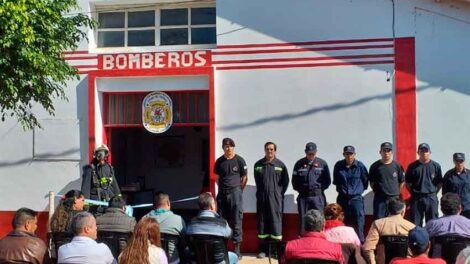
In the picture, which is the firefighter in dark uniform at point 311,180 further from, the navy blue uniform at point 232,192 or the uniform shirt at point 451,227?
the uniform shirt at point 451,227

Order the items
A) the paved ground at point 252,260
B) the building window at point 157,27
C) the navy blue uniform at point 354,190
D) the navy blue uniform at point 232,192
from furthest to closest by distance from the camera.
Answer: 1. the building window at point 157,27
2. the navy blue uniform at point 232,192
3. the paved ground at point 252,260
4. the navy blue uniform at point 354,190

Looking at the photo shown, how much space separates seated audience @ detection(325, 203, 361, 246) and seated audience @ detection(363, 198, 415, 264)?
0.20m

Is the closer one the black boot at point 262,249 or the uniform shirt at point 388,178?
the uniform shirt at point 388,178

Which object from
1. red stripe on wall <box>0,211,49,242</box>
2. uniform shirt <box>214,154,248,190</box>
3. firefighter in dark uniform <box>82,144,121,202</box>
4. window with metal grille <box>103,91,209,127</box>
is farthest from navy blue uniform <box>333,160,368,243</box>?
red stripe on wall <box>0,211,49,242</box>

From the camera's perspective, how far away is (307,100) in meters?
10.5

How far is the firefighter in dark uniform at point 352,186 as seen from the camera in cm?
966

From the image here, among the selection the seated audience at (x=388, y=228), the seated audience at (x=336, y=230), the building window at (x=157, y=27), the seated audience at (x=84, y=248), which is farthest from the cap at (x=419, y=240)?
the building window at (x=157, y=27)

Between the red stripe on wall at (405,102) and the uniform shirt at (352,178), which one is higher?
the red stripe on wall at (405,102)

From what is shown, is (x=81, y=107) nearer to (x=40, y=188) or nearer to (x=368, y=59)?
(x=40, y=188)

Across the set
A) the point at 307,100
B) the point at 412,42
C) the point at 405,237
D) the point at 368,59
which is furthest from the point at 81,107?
the point at 405,237

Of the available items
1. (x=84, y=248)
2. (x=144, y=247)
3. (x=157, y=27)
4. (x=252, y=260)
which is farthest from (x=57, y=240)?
(x=157, y=27)

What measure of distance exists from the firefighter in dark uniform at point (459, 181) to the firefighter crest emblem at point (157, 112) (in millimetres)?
4516

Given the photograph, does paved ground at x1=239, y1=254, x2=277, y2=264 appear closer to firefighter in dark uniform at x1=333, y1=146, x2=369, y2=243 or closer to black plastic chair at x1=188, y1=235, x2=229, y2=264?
firefighter in dark uniform at x1=333, y1=146, x2=369, y2=243

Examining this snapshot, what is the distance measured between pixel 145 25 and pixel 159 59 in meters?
0.84
